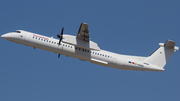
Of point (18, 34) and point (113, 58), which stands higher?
point (18, 34)

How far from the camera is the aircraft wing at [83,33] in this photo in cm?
2522

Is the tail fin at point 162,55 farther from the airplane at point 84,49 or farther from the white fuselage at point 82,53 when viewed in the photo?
the white fuselage at point 82,53

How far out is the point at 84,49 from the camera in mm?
27516

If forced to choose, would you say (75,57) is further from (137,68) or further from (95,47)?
(137,68)

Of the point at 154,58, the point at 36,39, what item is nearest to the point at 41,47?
the point at 36,39

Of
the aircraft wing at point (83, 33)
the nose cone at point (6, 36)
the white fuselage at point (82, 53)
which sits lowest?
the white fuselage at point (82, 53)

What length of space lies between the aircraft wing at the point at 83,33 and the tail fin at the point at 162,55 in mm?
7833

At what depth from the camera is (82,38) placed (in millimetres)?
26891

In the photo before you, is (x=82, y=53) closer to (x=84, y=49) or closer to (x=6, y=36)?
(x=84, y=49)

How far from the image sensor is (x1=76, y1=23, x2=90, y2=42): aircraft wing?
82.7ft

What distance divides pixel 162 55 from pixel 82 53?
9798 mm

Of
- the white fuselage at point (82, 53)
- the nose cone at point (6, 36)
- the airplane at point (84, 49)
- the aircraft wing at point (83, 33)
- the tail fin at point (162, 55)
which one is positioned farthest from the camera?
the tail fin at point (162, 55)

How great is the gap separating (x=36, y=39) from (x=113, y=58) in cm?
925

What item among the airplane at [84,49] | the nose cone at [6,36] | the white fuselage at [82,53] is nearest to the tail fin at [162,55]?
the airplane at [84,49]
